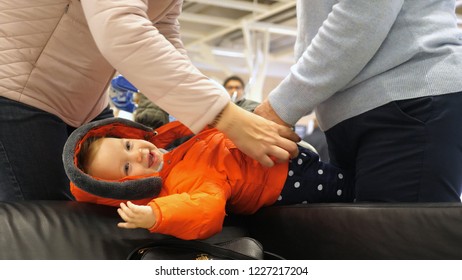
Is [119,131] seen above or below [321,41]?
below

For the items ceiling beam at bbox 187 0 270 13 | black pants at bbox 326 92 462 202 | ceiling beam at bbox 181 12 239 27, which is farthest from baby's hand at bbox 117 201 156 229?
ceiling beam at bbox 181 12 239 27

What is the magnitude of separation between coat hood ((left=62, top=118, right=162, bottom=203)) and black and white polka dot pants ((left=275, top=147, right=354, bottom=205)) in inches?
14.5

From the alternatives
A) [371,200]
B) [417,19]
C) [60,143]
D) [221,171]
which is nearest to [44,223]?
[60,143]

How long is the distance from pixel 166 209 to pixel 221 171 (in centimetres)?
24

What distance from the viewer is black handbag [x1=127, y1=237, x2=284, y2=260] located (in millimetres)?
1045

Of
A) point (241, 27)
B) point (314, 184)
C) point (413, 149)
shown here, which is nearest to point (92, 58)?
point (314, 184)

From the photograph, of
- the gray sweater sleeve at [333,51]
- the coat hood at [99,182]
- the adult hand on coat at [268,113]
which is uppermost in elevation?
the gray sweater sleeve at [333,51]

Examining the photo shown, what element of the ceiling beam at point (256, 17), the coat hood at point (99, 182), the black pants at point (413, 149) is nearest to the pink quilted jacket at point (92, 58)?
the coat hood at point (99, 182)

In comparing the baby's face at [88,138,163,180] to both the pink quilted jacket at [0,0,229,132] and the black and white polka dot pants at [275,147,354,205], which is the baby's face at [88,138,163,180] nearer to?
the pink quilted jacket at [0,0,229,132]

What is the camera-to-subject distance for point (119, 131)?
1.42 metres

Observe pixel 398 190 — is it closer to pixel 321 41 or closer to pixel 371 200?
pixel 371 200

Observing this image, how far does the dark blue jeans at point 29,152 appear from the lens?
50.5 inches

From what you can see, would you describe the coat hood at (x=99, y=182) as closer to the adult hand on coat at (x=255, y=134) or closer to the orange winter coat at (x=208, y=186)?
the orange winter coat at (x=208, y=186)

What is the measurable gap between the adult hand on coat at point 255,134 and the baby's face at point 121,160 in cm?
29
